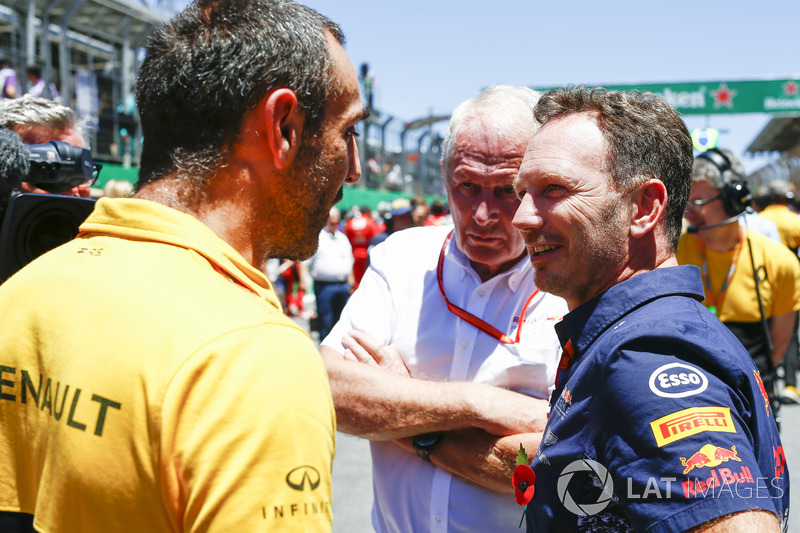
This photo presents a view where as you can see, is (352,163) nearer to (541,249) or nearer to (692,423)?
(541,249)

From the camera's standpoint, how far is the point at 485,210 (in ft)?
6.84

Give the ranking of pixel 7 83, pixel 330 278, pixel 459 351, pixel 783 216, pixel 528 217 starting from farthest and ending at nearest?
pixel 330 278 < pixel 7 83 < pixel 783 216 < pixel 459 351 < pixel 528 217

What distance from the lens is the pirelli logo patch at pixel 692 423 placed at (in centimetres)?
117

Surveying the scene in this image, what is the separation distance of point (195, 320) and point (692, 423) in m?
0.87

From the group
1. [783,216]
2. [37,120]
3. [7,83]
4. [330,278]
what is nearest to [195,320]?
[37,120]

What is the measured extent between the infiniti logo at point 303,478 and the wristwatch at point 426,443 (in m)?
1.01

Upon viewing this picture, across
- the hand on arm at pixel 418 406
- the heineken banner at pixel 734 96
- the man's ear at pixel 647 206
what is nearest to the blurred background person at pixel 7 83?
the hand on arm at pixel 418 406

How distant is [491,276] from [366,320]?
16.9 inches

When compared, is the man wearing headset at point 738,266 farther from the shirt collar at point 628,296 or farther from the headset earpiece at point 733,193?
the shirt collar at point 628,296

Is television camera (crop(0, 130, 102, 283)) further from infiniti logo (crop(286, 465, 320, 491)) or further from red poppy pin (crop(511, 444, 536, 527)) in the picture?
red poppy pin (crop(511, 444, 536, 527))

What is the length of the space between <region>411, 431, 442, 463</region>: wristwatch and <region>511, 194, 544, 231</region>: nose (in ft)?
2.11

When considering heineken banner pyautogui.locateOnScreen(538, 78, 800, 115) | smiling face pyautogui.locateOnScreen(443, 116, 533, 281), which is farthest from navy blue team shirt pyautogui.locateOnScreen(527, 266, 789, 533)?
heineken banner pyautogui.locateOnScreen(538, 78, 800, 115)

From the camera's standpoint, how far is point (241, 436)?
2.85ft

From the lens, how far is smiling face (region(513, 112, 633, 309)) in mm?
1604
